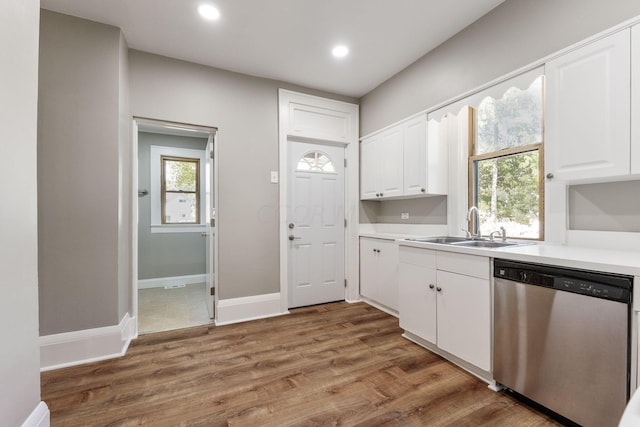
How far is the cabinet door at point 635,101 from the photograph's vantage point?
1.47 metres

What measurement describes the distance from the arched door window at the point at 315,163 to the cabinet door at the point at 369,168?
0.42m

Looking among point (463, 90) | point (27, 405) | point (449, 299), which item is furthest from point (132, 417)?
point (463, 90)

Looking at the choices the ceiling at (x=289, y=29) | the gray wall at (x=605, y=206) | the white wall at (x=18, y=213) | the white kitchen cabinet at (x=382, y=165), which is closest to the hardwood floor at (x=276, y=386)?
the white wall at (x=18, y=213)

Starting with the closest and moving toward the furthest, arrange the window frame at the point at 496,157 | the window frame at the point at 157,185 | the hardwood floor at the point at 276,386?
the hardwood floor at the point at 276,386, the window frame at the point at 496,157, the window frame at the point at 157,185

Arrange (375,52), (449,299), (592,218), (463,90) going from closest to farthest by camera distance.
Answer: (592,218) → (449,299) → (463,90) → (375,52)

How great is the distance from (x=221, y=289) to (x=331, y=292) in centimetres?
142

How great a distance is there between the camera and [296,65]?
3.04 m

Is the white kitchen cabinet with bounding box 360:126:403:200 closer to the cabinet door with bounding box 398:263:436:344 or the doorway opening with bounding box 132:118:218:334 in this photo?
the cabinet door with bounding box 398:263:436:344

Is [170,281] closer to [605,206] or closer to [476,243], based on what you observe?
[476,243]

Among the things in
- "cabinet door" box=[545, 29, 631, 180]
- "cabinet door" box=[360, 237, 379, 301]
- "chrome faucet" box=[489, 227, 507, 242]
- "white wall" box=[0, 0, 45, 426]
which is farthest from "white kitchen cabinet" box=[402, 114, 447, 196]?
Result: "white wall" box=[0, 0, 45, 426]

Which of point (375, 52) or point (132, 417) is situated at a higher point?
point (375, 52)

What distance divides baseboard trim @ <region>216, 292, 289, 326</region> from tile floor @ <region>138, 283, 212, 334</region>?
0.23 meters

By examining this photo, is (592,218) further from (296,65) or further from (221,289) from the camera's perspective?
(221,289)

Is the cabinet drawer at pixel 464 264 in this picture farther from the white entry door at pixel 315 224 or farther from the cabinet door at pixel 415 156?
the white entry door at pixel 315 224
